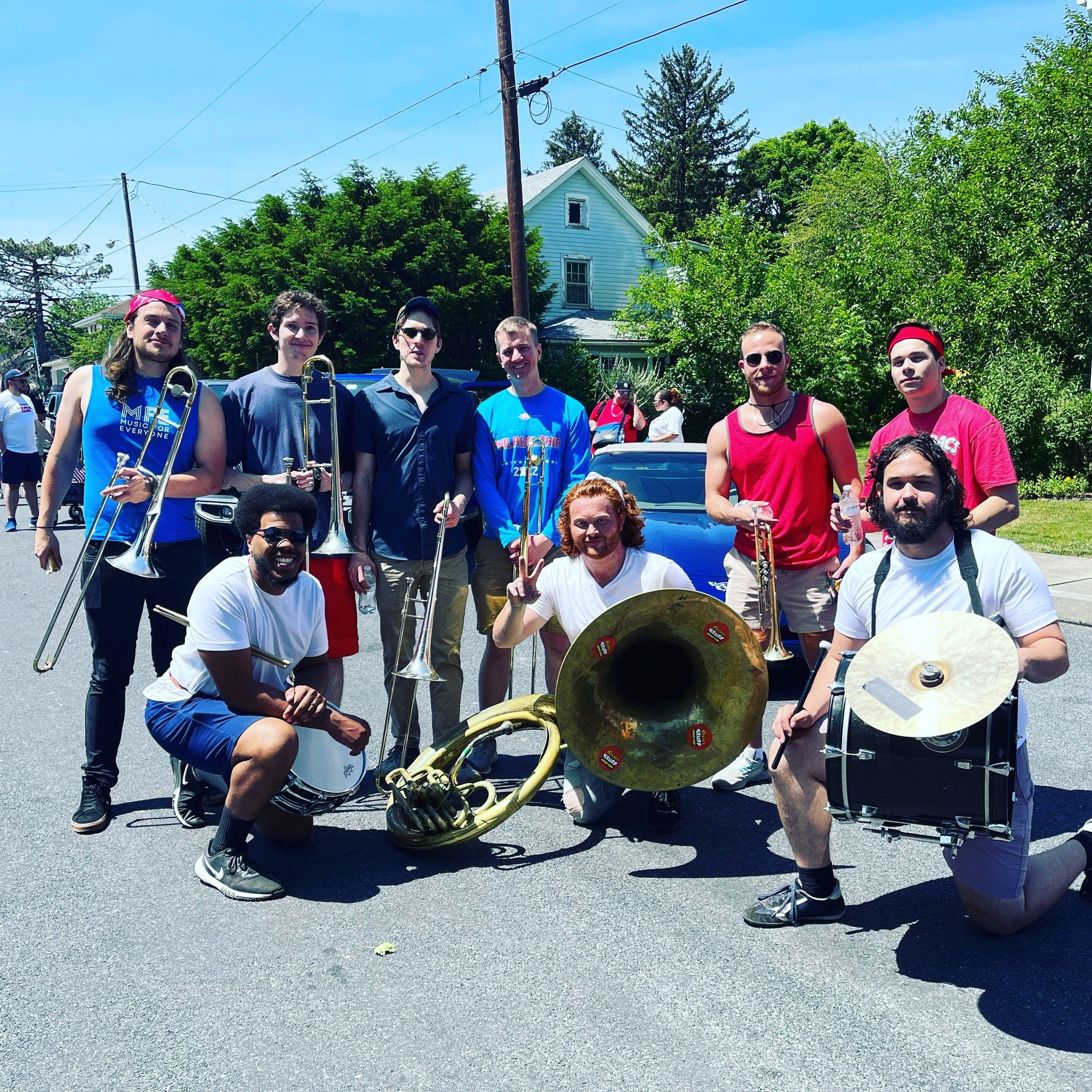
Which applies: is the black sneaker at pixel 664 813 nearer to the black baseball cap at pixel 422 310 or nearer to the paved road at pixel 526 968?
the paved road at pixel 526 968

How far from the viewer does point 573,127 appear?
6588cm

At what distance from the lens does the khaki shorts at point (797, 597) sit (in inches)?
172

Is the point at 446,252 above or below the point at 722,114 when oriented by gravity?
below

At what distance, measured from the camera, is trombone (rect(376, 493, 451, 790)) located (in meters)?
3.89

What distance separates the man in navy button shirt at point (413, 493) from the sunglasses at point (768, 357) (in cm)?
124

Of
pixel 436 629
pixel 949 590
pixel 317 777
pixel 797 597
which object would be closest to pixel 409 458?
pixel 436 629

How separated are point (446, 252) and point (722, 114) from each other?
1357 inches

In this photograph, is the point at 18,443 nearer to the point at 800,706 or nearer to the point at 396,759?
the point at 396,759

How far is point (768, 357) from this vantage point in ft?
13.9

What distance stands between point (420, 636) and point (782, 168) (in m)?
59.7

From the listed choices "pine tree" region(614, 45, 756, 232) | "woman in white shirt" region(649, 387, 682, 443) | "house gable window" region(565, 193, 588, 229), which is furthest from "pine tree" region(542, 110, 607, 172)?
"woman in white shirt" region(649, 387, 682, 443)

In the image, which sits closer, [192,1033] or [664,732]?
[192,1033]

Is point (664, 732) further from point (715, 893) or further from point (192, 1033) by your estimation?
point (192, 1033)

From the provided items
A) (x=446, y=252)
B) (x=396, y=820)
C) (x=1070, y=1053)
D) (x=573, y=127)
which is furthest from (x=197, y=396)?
(x=573, y=127)
